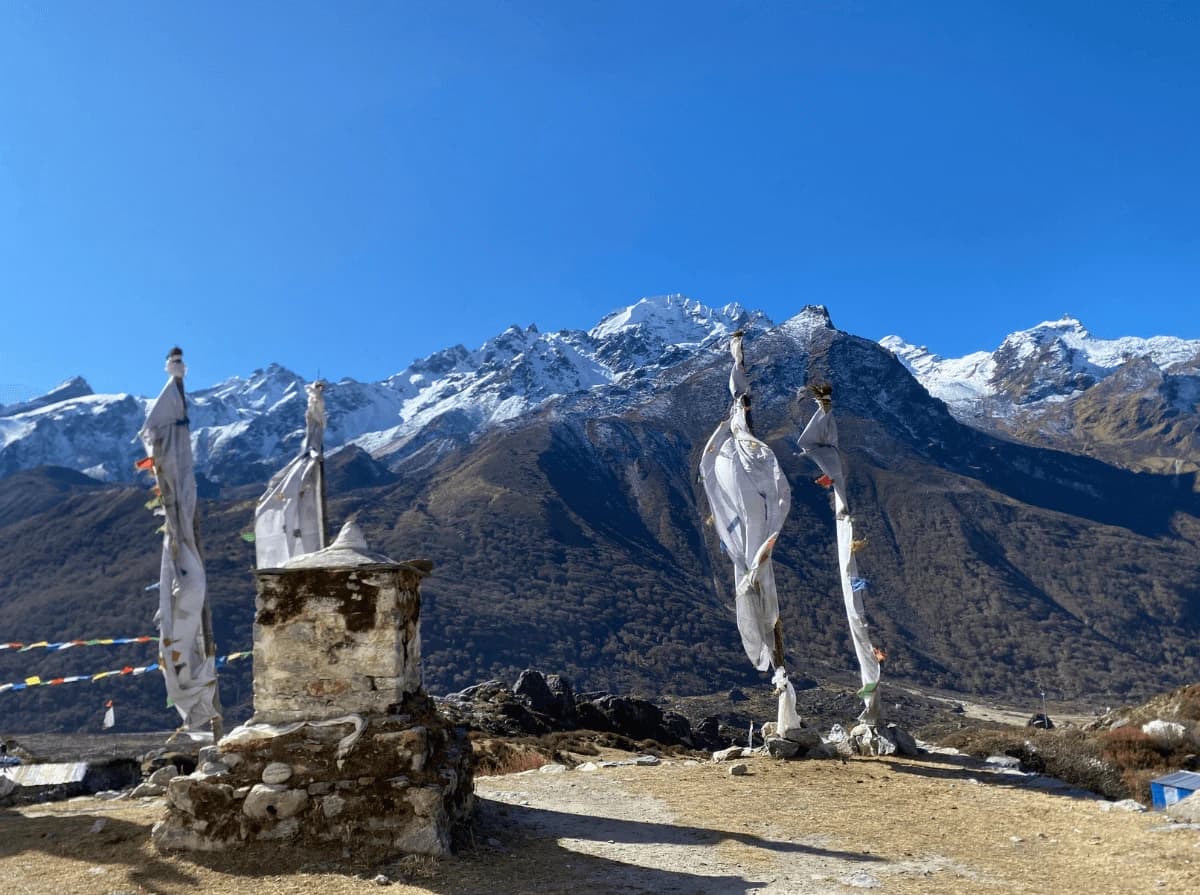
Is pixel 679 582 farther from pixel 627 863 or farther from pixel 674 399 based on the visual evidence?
pixel 627 863

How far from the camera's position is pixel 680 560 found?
95.9 m

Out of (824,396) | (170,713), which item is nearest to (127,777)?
(824,396)

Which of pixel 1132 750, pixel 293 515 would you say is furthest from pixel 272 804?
pixel 1132 750

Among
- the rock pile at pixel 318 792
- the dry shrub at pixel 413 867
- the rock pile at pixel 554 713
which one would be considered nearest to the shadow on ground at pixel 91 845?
the rock pile at pixel 318 792

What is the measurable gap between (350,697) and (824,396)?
8.56 m

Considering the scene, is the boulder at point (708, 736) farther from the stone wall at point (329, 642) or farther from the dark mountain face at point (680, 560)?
the dark mountain face at point (680, 560)

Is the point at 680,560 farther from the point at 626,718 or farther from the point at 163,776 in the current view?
the point at 163,776

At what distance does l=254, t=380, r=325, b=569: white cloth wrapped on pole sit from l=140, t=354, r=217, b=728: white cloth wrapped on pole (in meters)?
1.67

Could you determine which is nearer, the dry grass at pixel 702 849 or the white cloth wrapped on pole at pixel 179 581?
the dry grass at pixel 702 849

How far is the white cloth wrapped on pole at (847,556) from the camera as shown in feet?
41.6

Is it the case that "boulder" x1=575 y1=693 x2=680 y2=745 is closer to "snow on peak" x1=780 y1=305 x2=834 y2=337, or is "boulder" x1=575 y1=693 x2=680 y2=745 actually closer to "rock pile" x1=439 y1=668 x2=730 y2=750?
"rock pile" x1=439 y1=668 x2=730 y2=750

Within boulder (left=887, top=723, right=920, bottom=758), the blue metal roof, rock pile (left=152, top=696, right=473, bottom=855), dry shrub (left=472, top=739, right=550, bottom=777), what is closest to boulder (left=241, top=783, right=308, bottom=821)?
rock pile (left=152, top=696, right=473, bottom=855)

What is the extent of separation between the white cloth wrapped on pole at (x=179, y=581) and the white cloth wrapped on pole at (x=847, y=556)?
832 centimetres

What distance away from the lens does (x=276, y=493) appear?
1249 centimetres
